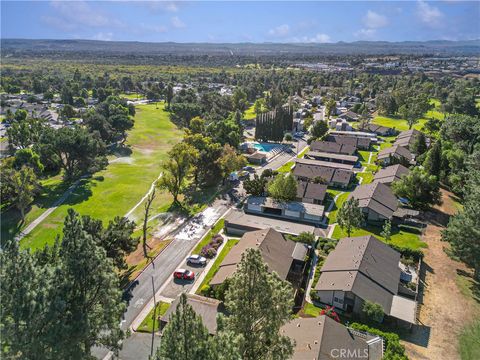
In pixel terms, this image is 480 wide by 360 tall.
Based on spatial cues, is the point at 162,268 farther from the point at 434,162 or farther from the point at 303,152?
the point at 303,152

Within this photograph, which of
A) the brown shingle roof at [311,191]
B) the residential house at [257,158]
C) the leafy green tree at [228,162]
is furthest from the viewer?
the residential house at [257,158]

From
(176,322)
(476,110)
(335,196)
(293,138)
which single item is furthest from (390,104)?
(176,322)

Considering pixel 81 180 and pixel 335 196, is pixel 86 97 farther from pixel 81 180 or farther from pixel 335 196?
pixel 335 196

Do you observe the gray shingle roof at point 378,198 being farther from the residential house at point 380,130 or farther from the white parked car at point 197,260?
the residential house at point 380,130

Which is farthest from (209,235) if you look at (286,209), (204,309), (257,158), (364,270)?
(257,158)

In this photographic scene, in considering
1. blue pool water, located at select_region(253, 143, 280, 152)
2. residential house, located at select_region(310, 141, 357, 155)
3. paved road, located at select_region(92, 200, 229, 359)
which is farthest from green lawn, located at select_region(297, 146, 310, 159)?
paved road, located at select_region(92, 200, 229, 359)

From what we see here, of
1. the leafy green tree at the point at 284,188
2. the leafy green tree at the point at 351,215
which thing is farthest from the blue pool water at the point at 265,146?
the leafy green tree at the point at 351,215
